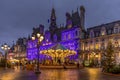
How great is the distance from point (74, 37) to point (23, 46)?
2137 inches

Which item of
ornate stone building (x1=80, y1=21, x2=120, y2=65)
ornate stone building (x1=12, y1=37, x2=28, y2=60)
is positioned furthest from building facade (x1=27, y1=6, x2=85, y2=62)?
ornate stone building (x1=12, y1=37, x2=28, y2=60)

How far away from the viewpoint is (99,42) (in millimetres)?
A: 84000

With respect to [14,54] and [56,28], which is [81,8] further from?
[14,54]

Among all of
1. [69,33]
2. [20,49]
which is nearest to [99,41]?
[69,33]

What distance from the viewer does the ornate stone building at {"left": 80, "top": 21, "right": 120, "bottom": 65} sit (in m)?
77.6

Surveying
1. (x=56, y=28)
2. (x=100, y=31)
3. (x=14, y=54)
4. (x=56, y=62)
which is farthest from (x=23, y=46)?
(x=56, y=62)

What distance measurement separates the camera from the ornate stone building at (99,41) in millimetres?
77575

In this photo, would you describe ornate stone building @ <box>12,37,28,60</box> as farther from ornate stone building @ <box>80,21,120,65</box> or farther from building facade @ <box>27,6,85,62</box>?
ornate stone building @ <box>80,21,120,65</box>

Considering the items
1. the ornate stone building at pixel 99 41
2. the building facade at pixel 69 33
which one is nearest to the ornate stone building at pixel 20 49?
the building facade at pixel 69 33

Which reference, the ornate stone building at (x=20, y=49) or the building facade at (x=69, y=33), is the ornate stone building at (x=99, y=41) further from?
the ornate stone building at (x=20, y=49)

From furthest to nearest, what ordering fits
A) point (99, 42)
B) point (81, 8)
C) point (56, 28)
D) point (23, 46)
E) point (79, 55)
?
point (23, 46), point (56, 28), point (81, 8), point (79, 55), point (99, 42)

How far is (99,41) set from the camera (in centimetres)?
8419

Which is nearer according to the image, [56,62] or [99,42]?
[56,62]

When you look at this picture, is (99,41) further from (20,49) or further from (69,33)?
(20,49)
